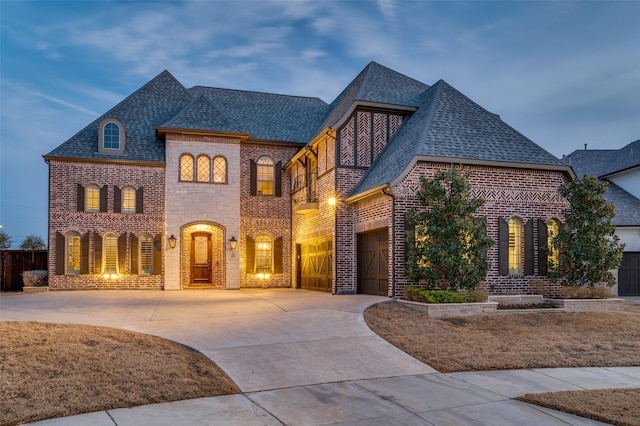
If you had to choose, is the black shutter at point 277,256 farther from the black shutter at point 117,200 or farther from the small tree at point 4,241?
the small tree at point 4,241

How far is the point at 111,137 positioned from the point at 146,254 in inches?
207

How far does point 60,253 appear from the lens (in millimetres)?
20906

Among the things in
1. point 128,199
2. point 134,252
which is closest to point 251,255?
point 134,252

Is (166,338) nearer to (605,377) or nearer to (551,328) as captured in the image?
(605,377)

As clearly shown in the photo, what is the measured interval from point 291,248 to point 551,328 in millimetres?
13726

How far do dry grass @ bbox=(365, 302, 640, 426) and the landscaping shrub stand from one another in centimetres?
1521

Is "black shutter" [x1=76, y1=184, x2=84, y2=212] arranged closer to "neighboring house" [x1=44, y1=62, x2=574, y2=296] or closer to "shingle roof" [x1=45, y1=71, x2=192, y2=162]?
"neighboring house" [x1=44, y1=62, x2=574, y2=296]

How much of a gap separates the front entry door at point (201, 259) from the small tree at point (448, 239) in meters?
13.4

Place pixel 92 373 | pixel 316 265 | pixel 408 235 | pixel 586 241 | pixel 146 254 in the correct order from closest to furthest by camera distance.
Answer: pixel 92 373 → pixel 408 235 → pixel 586 241 → pixel 316 265 → pixel 146 254

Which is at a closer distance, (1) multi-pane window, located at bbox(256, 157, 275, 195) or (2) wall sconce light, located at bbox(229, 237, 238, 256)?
(2) wall sconce light, located at bbox(229, 237, 238, 256)

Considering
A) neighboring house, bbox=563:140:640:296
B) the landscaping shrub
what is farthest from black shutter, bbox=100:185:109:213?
neighboring house, bbox=563:140:640:296

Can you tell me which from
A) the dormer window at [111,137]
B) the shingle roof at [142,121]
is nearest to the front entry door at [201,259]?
the shingle roof at [142,121]

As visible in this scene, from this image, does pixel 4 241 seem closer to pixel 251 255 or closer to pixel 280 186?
pixel 251 255

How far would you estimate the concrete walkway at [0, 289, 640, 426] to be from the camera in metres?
5.89
